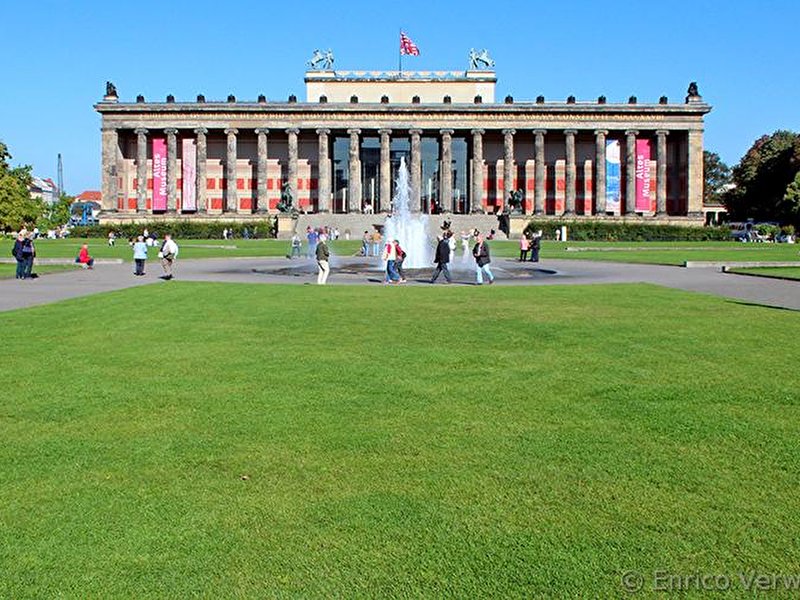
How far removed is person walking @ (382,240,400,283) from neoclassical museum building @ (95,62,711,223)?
77.0 meters

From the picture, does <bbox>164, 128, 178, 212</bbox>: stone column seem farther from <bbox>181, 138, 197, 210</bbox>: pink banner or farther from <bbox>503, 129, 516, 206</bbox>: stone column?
<bbox>503, 129, 516, 206</bbox>: stone column

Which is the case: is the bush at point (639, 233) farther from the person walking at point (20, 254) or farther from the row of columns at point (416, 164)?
the person walking at point (20, 254)

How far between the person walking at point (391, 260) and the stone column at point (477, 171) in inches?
3012

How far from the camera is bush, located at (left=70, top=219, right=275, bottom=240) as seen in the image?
97.9 meters

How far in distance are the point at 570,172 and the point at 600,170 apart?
11.9 ft

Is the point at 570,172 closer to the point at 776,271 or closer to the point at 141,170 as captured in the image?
the point at 141,170

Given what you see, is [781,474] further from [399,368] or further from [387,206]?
[387,206]

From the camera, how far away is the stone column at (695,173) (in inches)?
4405

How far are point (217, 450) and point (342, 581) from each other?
338 centimetres

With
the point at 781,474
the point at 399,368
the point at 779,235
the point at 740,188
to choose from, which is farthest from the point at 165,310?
the point at 740,188

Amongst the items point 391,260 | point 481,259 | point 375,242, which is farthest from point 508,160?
point 481,259

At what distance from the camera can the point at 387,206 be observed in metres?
115

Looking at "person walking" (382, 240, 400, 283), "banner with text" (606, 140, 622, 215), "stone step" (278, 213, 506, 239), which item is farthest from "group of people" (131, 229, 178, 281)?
"banner with text" (606, 140, 622, 215)

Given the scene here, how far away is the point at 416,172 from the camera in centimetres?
11381
